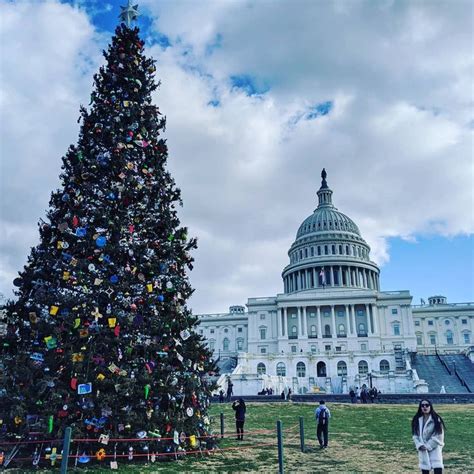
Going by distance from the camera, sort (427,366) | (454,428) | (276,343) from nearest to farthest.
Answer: (454,428)
(427,366)
(276,343)

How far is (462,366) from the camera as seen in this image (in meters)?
71.3

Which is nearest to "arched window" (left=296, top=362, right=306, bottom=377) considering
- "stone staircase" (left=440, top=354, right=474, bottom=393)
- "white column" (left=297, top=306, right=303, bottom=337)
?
"white column" (left=297, top=306, right=303, bottom=337)

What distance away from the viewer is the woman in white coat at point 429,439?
9.52 m

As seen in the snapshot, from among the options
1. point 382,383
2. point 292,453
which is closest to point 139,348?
point 292,453

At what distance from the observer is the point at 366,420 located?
1092 inches

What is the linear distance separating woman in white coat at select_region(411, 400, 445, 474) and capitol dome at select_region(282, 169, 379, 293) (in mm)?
100292

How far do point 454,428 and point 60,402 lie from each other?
19076mm

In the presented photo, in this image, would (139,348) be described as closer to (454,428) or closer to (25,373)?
(25,373)

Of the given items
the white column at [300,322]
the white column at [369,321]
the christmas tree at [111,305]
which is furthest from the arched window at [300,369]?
the christmas tree at [111,305]

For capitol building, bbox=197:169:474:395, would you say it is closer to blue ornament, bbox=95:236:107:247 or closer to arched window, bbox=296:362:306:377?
arched window, bbox=296:362:306:377

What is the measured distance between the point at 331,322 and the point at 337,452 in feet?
286

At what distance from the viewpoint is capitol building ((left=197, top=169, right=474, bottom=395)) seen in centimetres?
8081

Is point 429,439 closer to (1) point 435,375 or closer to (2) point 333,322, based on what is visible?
(1) point 435,375

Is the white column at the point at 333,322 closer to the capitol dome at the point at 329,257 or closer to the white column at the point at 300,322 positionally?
the white column at the point at 300,322
